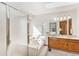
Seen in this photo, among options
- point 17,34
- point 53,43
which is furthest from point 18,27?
point 53,43

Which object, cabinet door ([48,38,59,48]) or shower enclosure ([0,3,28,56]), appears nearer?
shower enclosure ([0,3,28,56])

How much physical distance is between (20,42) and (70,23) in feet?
2.69

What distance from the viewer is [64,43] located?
1820mm

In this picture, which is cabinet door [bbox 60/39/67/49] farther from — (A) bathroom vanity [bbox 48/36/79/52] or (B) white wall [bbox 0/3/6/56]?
(B) white wall [bbox 0/3/6/56]

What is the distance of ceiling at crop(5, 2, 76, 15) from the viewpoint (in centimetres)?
182

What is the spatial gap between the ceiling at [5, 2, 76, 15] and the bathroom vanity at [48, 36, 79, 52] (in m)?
0.44

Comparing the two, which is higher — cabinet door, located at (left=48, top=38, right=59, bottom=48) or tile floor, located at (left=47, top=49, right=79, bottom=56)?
cabinet door, located at (left=48, top=38, right=59, bottom=48)

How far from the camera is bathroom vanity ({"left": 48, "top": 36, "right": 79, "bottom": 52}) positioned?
178 cm

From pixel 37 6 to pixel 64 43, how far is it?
698 millimetres

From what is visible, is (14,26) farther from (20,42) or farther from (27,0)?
(27,0)

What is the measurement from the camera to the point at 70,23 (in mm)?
1817

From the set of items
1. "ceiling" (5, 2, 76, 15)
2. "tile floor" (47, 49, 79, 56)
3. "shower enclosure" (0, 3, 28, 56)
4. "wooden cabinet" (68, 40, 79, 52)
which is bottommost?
"tile floor" (47, 49, 79, 56)

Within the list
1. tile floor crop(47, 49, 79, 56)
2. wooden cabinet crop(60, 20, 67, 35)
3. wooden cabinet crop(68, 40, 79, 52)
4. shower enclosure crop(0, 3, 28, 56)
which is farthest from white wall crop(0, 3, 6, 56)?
wooden cabinet crop(68, 40, 79, 52)

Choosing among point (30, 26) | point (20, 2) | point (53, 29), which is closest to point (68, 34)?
point (53, 29)
